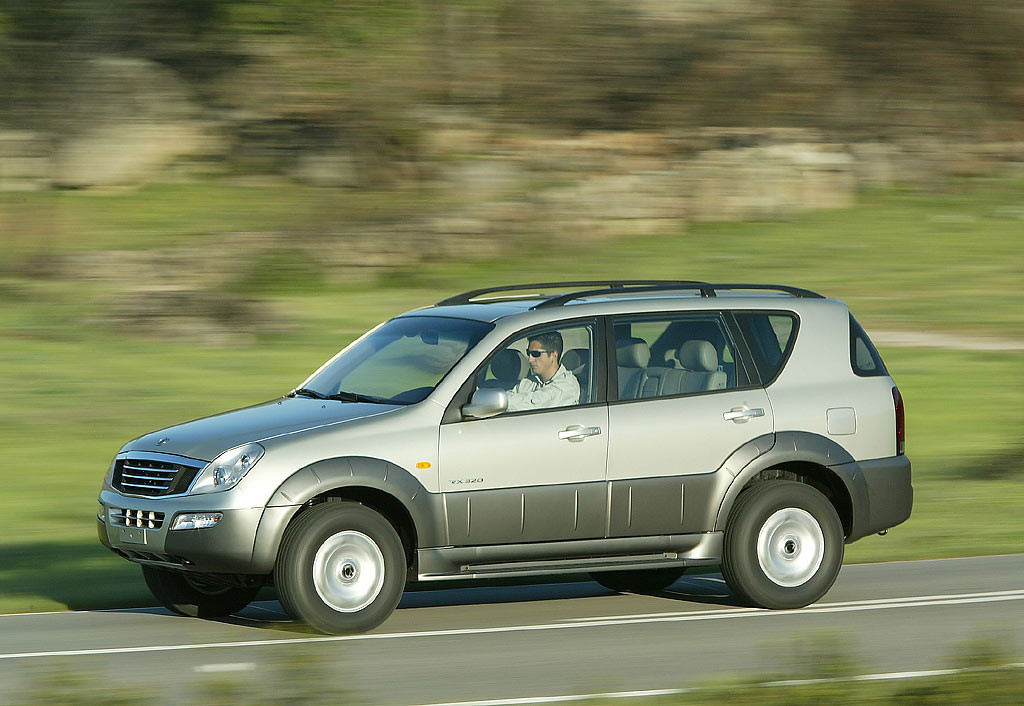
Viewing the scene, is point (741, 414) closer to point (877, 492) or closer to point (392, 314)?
point (877, 492)

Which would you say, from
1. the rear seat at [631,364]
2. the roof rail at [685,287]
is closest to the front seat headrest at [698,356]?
the rear seat at [631,364]

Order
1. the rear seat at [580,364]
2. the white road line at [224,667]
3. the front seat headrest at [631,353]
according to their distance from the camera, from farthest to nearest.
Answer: the front seat headrest at [631,353] < the rear seat at [580,364] < the white road line at [224,667]

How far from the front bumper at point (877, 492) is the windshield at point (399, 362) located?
2.23m

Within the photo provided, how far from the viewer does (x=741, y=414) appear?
28.8ft

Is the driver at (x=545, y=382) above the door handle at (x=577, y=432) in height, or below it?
above

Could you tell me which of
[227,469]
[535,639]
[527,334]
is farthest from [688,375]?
[227,469]

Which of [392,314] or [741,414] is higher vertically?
[392,314]

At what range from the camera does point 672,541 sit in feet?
28.3

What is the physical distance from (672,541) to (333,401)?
196cm

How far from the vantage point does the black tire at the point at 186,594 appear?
891 cm

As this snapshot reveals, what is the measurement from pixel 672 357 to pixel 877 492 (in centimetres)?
140

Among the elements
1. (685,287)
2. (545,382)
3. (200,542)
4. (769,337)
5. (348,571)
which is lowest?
(348,571)

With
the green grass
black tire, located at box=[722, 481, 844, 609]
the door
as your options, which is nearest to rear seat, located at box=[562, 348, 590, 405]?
the door

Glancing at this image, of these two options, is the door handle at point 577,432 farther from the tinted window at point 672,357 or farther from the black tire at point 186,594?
the black tire at point 186,594
